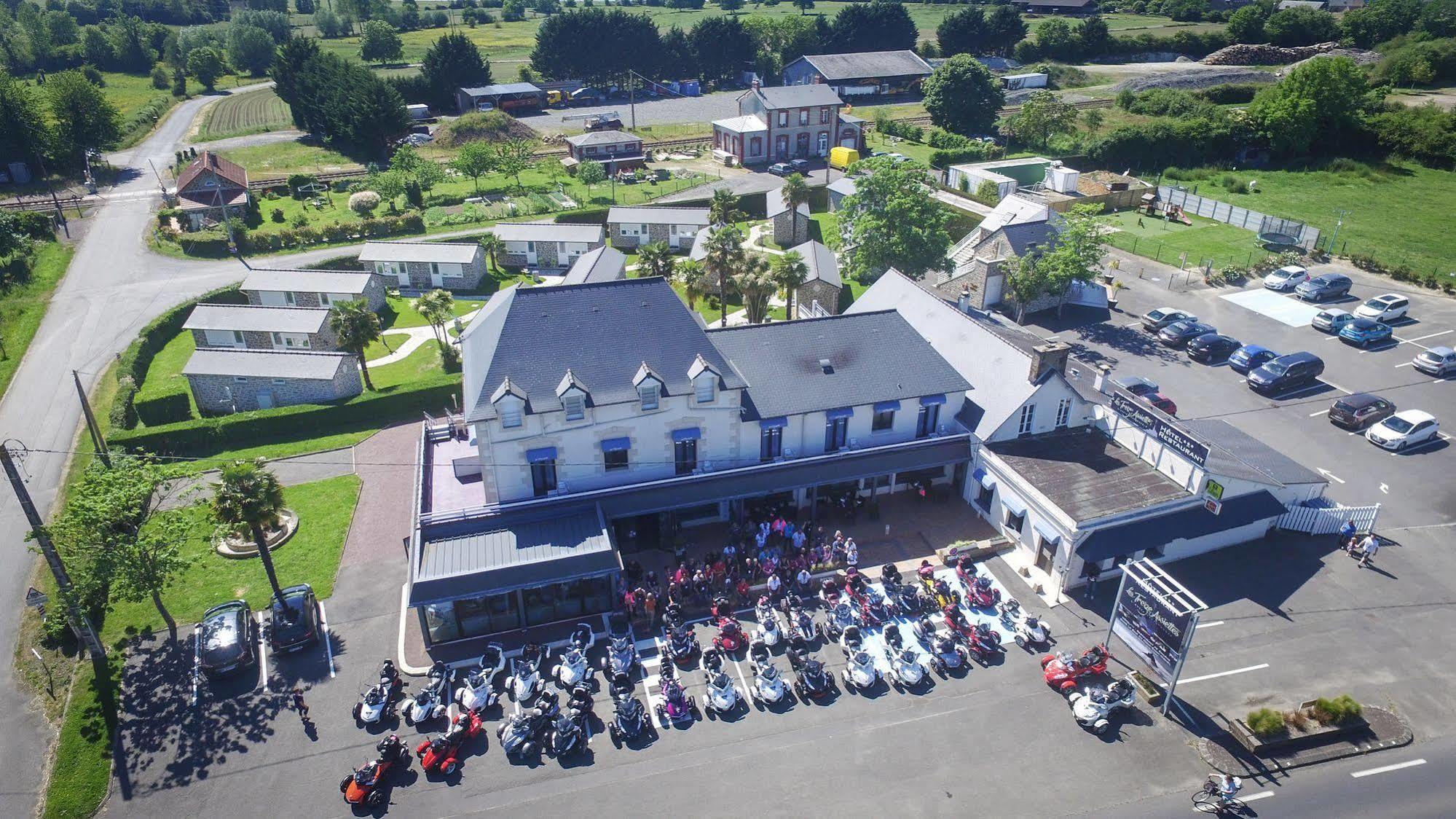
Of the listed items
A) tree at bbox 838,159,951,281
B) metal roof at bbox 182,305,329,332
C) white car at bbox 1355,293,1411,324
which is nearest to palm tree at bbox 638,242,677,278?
tree at bbox 838,159,951,281

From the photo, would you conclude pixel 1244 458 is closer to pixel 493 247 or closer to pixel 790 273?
pixel 790 273

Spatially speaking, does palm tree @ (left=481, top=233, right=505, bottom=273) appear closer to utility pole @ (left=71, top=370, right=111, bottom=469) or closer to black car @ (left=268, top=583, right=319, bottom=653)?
utility pole @ (left=71, top=370, right=111, bottom=469)

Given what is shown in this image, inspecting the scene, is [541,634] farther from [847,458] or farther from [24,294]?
[24,294]

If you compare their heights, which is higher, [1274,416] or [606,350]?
[606,350]

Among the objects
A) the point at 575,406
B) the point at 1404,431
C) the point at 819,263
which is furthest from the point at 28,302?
→ the point at 1404,431

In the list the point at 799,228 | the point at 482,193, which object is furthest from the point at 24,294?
the point at 799,228

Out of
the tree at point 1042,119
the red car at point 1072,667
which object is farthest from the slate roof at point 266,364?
the tree at point 1042,119
